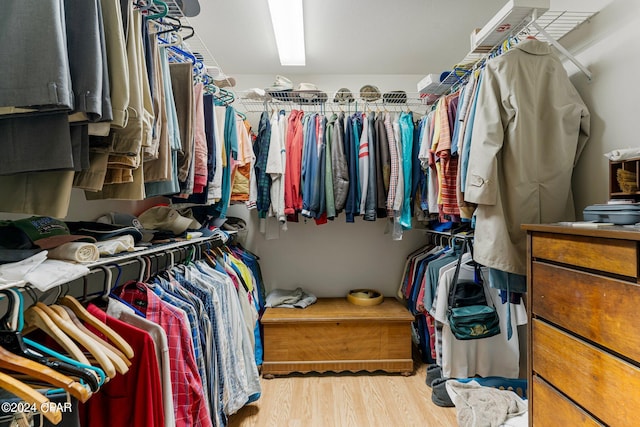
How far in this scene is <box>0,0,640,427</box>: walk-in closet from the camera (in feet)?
2.50

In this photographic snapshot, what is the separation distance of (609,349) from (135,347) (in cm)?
126

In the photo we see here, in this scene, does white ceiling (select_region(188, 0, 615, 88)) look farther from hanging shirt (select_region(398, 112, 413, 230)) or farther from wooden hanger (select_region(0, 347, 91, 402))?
wooden hanger (select_region(0, 347, 91, 402))

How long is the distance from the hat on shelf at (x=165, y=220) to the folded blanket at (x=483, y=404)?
1.80 meters

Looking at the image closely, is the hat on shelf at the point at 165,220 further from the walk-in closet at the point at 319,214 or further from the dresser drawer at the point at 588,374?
the dresser drawer at the point at 588,374

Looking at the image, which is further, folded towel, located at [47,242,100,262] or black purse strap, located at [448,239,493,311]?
black purse strap, located at [448,239,493,311]

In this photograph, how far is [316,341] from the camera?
248 centimetres

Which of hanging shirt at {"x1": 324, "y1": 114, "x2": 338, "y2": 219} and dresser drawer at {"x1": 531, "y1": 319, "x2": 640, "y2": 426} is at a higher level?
hanging shirt at {"x1": 324, "y1": 114, "x2": 338, "y2": 219}

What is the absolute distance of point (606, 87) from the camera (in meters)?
1.50

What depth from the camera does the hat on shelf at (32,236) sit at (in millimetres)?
901

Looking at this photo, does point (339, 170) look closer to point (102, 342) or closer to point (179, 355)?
point (179, 355)

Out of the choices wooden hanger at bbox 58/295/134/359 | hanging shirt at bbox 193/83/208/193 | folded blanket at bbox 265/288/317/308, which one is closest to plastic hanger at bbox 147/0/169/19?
hanging shirt at bbox 193/83/208/193

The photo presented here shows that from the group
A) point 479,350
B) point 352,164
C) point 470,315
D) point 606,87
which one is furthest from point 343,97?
point 479,350

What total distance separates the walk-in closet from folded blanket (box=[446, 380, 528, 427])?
0.01 meters

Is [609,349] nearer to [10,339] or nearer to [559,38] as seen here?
[10,339]
